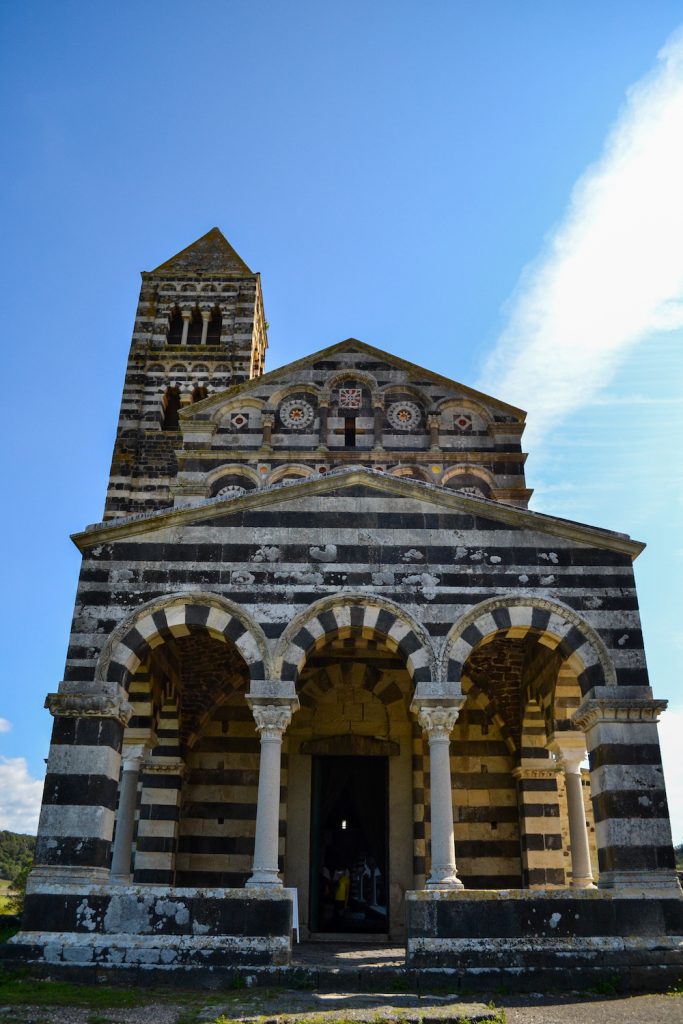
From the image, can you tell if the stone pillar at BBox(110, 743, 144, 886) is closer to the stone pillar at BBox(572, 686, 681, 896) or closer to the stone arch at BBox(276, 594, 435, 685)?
the stone arch at BBox(276, 594, 435, 685)

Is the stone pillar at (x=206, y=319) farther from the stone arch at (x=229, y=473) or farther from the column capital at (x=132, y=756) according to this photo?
the column capital at (x=132, y=756)

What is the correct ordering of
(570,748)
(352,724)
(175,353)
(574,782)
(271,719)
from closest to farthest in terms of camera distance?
(271,719)
(570,748)
(574,782)
(352,724)
(175,353)

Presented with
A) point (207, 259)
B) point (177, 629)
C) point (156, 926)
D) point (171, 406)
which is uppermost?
point (207, 259)

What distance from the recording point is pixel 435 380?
61.1 ft

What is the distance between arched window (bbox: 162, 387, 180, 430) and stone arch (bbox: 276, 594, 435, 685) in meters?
14.2

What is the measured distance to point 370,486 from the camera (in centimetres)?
1225

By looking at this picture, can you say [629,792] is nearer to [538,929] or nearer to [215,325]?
[538,929]

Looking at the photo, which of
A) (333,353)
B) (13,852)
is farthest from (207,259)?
(13,852)

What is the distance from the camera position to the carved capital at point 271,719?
10797mm

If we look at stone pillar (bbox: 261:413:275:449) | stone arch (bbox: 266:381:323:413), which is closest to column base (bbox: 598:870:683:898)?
stone pillar (bbox: 261:413:275:449)

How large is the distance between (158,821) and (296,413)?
28.3 feet

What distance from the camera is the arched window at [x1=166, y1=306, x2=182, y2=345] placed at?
85.1ft

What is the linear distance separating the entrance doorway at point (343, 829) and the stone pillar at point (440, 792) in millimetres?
3784

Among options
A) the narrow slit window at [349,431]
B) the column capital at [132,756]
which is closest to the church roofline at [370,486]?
the column capital at [132,756]
